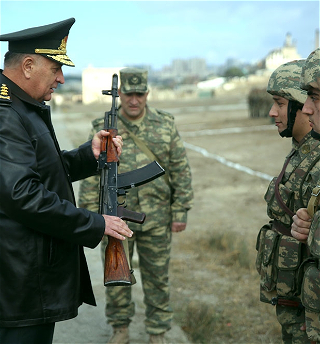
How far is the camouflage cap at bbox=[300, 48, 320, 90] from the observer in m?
2.47

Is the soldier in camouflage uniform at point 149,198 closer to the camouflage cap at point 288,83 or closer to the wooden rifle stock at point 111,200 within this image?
the wooden rifle stock at point 111,200

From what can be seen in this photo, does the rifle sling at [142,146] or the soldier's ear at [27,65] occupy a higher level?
the soldier's ear at [27,65]

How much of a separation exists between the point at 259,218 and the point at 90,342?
461 centimetres

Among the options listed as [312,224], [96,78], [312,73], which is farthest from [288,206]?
[96,78]

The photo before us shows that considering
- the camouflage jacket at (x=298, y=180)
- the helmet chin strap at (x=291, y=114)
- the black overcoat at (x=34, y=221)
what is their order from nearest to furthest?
the black overcoat at (x=34, y=221) → the camouflage jacket at (x=298, y=180) → the helmet chin strap at (x=291, y=114)

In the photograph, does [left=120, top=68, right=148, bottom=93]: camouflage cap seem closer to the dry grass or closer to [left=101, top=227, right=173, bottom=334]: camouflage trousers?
[left=101, top=227, right=173, bottom=334]: camouflage trousers

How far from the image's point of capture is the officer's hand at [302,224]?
8.66ft

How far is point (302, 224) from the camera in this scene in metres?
2.66

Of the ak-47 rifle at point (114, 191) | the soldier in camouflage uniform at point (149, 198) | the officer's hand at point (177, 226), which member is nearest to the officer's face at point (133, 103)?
the soldier in camouflage uniform at point (149, 198)

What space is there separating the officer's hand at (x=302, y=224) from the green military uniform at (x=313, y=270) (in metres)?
0.13

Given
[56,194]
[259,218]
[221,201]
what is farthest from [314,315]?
[221,201]

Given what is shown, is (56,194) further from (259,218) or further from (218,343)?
(259,218)

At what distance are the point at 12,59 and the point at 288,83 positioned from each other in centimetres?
168

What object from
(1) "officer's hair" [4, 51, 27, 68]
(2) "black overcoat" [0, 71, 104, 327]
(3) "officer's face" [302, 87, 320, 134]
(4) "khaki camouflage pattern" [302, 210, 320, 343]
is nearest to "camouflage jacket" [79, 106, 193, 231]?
(2) "black overcoat" [0, 71, 104, 327]
